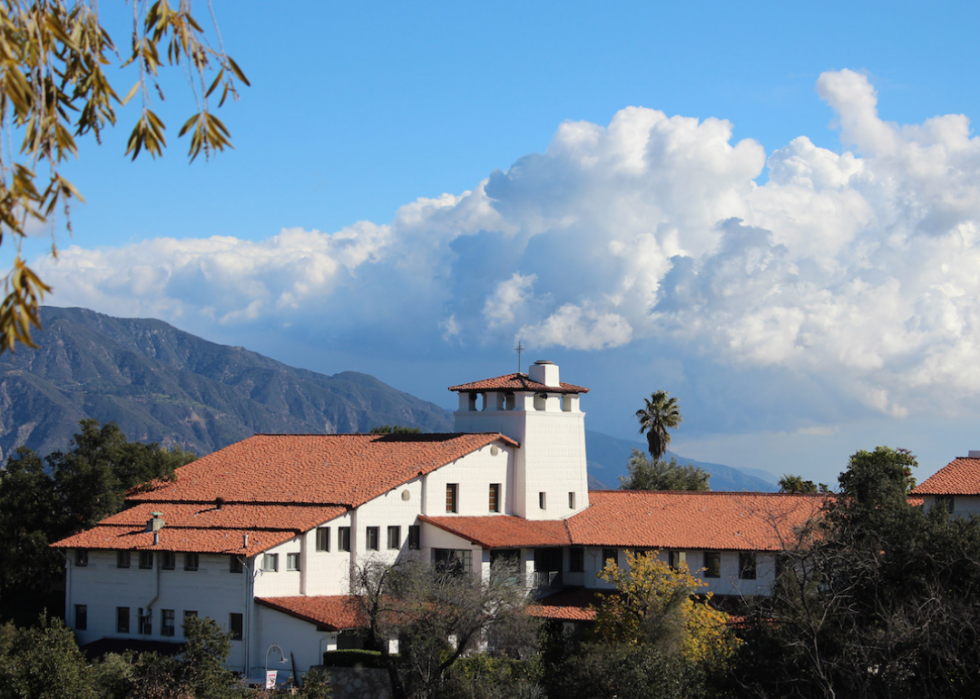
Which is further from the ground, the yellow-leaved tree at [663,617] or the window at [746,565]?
the window at [746,565]

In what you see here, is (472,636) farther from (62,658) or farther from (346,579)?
(62,658)

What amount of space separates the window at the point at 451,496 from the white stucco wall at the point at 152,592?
11259mm

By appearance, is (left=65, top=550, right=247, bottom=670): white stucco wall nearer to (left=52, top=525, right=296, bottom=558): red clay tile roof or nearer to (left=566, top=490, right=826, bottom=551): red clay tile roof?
(left=52, top=525, right=296, bottom=558): red clay tile roof

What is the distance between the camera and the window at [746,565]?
4603cm

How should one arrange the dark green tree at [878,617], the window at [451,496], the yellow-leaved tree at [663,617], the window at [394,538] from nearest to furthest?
the dark green tree at [878,617] < the yellow-leaved tree at [663,617] < the window at [394,538] < the window at [451,496]

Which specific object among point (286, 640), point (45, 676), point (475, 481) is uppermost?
point (475, 481)

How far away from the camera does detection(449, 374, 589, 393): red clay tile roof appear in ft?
179

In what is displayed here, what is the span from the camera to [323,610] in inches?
1630

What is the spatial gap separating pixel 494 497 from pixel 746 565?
12.8m

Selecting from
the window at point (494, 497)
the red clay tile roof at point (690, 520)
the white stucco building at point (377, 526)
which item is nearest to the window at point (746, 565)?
the white stucco building at point (377, 526)

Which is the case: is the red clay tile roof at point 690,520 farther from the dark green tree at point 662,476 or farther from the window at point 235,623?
the dark green tree at point 662,476

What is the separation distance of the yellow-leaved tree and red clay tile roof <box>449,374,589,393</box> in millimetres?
13717

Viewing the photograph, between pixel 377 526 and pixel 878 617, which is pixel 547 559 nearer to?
pixel 377 526

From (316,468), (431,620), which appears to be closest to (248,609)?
(431,620)
